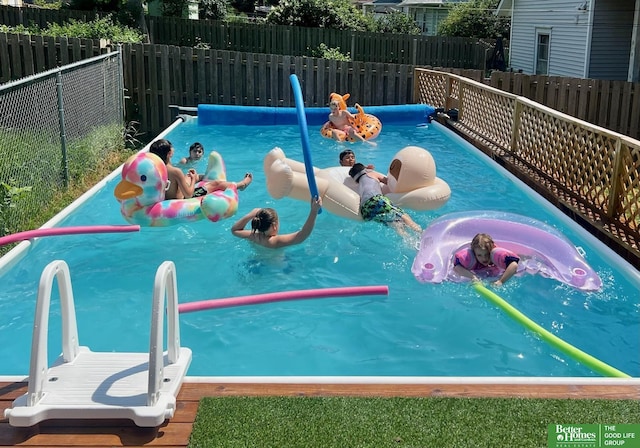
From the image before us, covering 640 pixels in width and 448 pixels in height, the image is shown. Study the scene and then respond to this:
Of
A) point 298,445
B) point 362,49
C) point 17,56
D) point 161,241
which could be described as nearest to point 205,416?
point 298,445

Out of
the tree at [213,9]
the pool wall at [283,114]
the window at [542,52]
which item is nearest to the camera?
the pool wall at [283,114]

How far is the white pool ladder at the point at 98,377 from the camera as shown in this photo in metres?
3.55

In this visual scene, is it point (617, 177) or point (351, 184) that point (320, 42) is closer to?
point (351, 184)

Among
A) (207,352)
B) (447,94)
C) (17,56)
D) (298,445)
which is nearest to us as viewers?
(298,445)

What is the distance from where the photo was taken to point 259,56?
1555cm

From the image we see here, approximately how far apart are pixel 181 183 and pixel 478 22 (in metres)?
25.4

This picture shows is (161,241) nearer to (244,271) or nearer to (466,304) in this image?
(244,271)

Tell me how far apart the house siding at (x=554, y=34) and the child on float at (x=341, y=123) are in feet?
31.6

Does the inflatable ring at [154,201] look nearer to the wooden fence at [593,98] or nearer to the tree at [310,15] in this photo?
the wooden fence at [593,98]

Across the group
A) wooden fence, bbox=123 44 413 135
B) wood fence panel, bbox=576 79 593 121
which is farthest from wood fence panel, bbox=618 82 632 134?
wooden fence, bbox=123 44 413 135

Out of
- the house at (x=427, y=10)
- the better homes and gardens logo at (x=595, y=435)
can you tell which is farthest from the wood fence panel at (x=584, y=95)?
the house at (x=427, y=10)

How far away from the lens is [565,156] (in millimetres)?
9211

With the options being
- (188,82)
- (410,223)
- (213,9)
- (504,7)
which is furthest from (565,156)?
(213,9)

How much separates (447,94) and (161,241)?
947 cm
